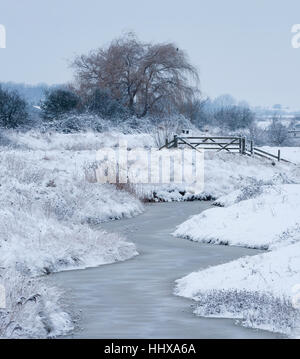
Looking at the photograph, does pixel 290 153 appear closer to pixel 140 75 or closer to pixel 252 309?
pixel 140 75

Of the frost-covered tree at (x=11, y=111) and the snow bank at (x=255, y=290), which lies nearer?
the snow bank at (x=255, y=290)

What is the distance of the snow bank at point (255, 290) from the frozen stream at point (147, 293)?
26 centimetres

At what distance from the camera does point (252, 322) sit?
12.1 meters

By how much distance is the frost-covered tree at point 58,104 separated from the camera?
200 ft

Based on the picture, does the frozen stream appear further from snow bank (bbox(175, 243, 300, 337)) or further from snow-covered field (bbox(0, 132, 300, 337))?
snow-covered field (bbox(0, 132, 300, 337))

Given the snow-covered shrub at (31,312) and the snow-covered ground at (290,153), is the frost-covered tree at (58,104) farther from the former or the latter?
the snow-covered shrub at (31,312)

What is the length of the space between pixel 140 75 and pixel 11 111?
13761mm

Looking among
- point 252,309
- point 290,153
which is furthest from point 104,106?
point 252,309

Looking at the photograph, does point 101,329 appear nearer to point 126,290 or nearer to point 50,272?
point 126,290

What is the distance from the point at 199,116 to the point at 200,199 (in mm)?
47298

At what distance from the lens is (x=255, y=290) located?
45.0 feet

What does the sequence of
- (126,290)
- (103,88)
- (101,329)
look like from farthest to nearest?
(103,88) < (126,290) < (101,329)

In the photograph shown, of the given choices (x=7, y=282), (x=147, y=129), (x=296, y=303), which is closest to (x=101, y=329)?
(x=7, y=282)

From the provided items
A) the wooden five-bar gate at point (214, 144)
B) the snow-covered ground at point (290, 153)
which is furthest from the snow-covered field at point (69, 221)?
the snow-covered ground at point (290, 153)
